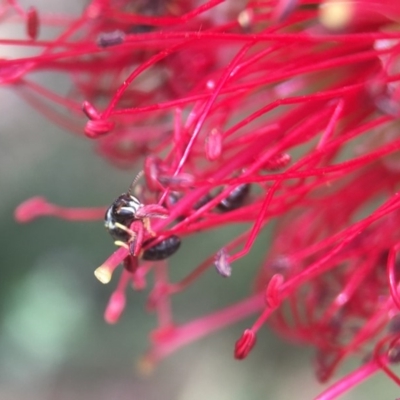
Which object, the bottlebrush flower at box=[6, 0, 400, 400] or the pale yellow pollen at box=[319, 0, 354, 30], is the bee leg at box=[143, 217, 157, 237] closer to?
the bottlebrush flower at box=[6, 0, 400, 400]

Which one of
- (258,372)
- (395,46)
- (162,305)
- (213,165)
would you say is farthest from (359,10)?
(258,372)

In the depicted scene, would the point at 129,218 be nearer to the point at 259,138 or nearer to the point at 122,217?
the point at 122,217

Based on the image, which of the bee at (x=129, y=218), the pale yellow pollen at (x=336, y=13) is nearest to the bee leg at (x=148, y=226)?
the bee at (x=129, y=218)

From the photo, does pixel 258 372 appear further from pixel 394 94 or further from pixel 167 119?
pixel 394 94

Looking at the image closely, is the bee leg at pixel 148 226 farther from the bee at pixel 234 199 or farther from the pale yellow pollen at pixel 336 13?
the pale yellow pollen at pixel 336 13

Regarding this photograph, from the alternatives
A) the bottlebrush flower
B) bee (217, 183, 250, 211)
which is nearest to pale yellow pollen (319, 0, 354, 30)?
the bottlebrush flower

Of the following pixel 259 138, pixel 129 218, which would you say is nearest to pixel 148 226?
pixel 129 218

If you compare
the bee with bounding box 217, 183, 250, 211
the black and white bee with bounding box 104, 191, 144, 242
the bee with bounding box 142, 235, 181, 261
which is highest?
the black and white bee with bounding box 104, 191, 144, 242
